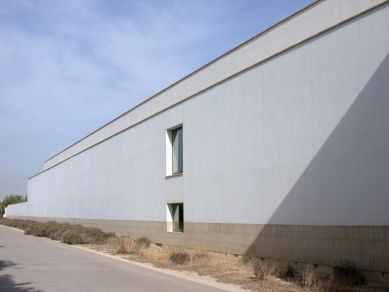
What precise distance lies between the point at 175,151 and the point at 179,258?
7190 mm

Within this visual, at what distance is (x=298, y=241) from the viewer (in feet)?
43.6

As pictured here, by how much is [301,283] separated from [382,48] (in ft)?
20.3

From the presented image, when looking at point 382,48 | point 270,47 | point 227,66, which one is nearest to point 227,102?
point 227,66

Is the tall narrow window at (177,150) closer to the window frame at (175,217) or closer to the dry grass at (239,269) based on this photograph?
the window frame at (175,217)

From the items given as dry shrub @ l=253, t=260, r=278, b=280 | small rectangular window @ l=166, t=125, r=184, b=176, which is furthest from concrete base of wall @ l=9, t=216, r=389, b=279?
small rectangular window @ l=166, t=125, r=184, b=176

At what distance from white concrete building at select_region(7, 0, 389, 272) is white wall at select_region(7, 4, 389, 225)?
35mm

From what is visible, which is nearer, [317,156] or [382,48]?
[382,48]

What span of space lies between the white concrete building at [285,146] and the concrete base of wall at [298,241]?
0.10 ft

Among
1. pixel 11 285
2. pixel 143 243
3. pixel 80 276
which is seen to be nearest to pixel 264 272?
pixel 80 276

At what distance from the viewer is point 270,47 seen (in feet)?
49.8

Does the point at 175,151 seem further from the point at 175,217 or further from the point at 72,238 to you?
the point at 72,238

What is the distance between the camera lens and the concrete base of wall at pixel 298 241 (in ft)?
36.0

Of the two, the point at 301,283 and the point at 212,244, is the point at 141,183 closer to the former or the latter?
the point at 212,244

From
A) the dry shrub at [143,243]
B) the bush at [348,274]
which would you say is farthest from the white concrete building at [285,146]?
the dry shrub at [143,243]
